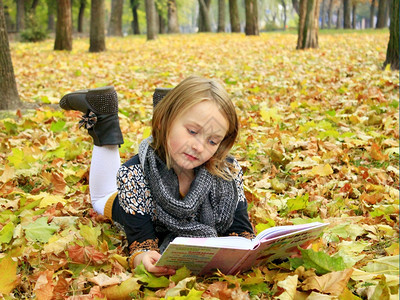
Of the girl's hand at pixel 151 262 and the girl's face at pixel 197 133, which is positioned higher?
the girl's face at pixel 197 133

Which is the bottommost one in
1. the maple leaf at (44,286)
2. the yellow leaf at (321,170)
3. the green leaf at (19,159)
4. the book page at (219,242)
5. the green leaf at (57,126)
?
the maple leaf at (44,286)

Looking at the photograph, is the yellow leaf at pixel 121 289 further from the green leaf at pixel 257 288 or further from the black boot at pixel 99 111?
the black boot at pixel 99 111

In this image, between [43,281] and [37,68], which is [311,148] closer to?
[43,281]

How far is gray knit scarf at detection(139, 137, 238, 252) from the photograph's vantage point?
1.98 metres

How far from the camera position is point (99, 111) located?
2.52 metres

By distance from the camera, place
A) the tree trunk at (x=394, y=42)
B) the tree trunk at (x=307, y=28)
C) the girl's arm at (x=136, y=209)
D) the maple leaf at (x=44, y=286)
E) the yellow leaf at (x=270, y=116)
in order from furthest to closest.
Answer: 1. the tree trunk at (x=307, y=28)
2. the tree trunk at (x=394, y=42)
3. the yellow leaf at (x=270, y=116)
4. the girl's arm at (x=136, y=209)
5. the maple leaf at (x=44, y=286)

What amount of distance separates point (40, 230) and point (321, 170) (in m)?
1.84

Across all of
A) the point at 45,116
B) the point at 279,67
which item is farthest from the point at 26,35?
the point at 45,116

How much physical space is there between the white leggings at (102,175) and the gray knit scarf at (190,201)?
559 mm

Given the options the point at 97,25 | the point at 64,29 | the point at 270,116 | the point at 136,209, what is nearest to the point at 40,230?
the point at 136,209

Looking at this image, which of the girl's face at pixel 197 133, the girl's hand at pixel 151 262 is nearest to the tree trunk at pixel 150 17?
the girl's face at pixel 197 133

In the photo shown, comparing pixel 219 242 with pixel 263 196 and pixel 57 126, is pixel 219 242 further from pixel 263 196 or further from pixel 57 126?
pixel 57 126

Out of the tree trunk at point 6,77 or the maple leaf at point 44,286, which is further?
the tree trunk at point 6,77

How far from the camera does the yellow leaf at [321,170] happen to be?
302cm
